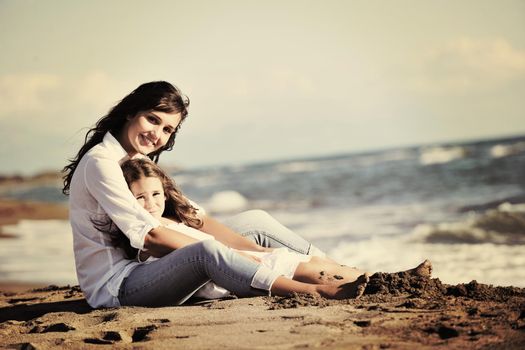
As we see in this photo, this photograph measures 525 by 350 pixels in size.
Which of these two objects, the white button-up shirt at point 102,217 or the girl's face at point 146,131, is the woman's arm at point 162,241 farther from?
the girl's face at point 146,131

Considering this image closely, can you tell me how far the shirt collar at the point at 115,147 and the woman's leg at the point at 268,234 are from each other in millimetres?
822

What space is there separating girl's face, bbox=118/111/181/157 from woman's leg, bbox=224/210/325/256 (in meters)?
0.72

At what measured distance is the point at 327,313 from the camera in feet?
10.2

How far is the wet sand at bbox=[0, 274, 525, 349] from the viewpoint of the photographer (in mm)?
2734

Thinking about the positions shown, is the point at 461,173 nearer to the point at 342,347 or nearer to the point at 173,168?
the point at 342,347

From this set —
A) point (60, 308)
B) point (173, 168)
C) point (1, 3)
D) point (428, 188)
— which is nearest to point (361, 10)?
point (428, 188)

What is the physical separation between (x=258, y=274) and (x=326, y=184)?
1547 centimetres

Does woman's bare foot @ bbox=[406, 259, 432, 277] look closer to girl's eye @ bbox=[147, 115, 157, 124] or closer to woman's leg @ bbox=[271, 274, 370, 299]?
woman's leg @ bbox=[271, 274, 370, 299]

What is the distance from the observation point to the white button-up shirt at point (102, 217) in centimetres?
338

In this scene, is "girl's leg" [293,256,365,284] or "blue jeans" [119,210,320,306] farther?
"girl's leg" [293,256,365,284]

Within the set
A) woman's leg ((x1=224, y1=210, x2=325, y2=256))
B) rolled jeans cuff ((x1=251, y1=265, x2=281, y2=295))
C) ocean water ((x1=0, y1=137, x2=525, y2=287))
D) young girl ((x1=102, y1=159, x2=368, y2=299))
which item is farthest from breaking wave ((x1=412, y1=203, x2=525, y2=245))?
rolled jeans cuff ((x1=251, y1=265, x2=281, y2=295))

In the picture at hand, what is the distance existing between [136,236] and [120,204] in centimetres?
18

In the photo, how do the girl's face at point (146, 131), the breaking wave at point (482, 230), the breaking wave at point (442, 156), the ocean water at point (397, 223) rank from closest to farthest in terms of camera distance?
the girl's face at point (146, 131) → the ocean water at point (397, 223) → the breaking wave at point (482, 230) → the breaking wave at point (442, 156)

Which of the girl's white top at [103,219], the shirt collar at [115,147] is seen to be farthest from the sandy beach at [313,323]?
the shirt collar at [115,147]
